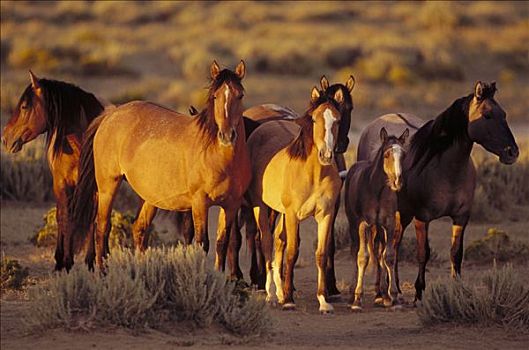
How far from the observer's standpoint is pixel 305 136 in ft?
39.1

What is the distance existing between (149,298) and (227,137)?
2.11m

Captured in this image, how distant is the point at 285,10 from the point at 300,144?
157 ft

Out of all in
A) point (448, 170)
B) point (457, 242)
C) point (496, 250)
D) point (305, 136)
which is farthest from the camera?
point (496, 250)

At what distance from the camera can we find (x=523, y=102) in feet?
116

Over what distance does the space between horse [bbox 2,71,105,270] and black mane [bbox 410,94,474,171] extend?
11.5 feet

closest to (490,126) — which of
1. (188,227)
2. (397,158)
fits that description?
(397,158)

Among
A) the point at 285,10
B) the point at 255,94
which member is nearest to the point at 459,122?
the point at 255,94

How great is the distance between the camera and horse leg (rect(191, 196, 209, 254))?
38.4 feet

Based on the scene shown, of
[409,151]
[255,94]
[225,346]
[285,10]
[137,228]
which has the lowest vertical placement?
[225,346]

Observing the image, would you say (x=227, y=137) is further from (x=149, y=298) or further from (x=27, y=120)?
(x=27, y=120)

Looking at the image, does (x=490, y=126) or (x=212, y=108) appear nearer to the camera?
(x=212, y=108)

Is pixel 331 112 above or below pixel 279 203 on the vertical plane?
above

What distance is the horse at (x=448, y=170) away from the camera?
12.3 meters

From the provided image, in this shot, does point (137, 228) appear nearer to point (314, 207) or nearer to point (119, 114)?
point (119, 114)
